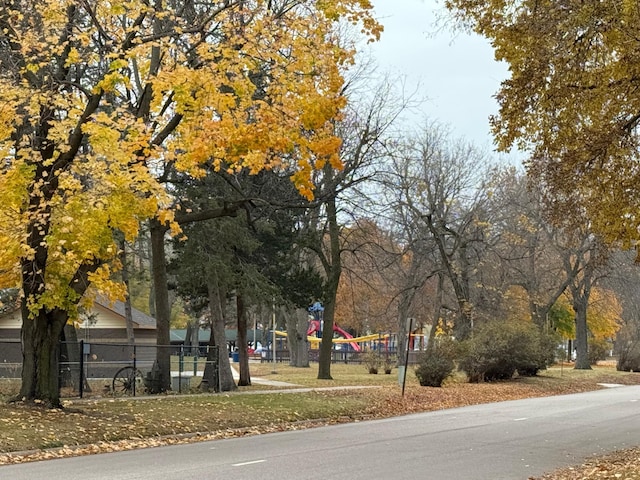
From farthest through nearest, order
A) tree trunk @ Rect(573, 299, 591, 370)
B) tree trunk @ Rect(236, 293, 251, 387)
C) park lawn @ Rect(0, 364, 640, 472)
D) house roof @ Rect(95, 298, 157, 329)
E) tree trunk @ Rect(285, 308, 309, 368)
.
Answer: tree trunk @ Rect(285, 308, 309, 368) < tree trunk @ Rect(573, 299, 591, 370) < house roof @ Rect(95, 298, 157, 329) < tree trunk @ Rect(236, 293, 251, 387) < park lawn @ Rect(0, 364, 640, 472)

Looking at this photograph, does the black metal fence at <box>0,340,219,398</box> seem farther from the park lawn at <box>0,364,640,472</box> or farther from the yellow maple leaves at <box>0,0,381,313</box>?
the yellow maple leaves at <box>0,0,381,313</box>

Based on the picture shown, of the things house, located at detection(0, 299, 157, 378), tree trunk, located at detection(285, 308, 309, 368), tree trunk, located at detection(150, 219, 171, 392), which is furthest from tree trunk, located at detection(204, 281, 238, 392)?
tree trunk, located at detection(285, 308, 309, 368)

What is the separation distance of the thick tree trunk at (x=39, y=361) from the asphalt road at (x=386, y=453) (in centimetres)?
418

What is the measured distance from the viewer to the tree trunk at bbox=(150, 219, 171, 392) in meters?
25.3

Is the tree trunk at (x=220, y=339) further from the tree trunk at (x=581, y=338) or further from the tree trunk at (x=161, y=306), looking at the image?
the tree trunk at (x=581, y=338)

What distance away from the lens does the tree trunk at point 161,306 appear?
25266mm

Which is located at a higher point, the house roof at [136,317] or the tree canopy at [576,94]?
the tree canopy at [576,94]

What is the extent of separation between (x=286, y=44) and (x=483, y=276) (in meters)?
41.7

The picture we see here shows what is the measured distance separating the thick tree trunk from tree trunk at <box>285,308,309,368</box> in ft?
123

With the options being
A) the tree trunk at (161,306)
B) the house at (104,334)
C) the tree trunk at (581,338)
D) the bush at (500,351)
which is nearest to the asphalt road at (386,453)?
the tree trunk at (161,306)

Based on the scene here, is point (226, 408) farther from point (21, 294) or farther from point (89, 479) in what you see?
point (89, 479)

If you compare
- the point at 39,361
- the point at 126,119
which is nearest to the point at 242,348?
the point at 39,361

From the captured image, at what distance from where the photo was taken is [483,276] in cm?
5588

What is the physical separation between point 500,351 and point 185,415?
20.7 metres
